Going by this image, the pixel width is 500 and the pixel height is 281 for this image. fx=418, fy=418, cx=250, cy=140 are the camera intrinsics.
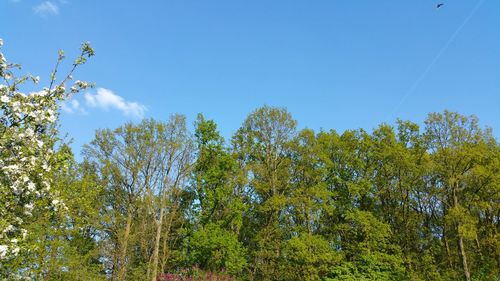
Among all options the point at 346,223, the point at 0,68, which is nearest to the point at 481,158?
the point at 346,223

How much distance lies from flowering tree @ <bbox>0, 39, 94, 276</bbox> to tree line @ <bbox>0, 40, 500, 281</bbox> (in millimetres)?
19511

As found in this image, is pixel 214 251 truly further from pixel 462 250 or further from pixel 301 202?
pixel 462 250

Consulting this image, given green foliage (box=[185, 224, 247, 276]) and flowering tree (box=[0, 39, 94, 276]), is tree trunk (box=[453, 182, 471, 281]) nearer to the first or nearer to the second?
green foliage (box=[185, 224, 247, 276])

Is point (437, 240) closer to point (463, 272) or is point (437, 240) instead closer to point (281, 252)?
point (463, 272)

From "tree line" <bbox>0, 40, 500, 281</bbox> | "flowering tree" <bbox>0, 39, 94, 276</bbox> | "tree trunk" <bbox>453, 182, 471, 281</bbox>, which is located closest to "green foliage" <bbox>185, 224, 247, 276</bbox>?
"tree line" <bbox>0, 40, 500, 281</bbox>

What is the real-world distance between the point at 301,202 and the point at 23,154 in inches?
1056

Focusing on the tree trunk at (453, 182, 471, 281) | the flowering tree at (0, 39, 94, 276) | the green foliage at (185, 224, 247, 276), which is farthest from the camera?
the green foliage at (185, 224, 247, 276)

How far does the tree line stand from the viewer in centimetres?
2925

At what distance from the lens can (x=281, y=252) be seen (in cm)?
3178

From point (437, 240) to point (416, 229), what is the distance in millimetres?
1827

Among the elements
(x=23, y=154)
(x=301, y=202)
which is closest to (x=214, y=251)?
(x=301, y=202)

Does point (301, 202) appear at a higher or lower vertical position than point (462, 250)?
higher

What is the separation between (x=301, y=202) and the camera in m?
32.3

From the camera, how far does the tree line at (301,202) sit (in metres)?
Result: 29.2
